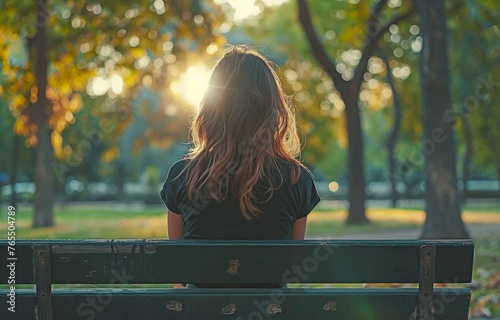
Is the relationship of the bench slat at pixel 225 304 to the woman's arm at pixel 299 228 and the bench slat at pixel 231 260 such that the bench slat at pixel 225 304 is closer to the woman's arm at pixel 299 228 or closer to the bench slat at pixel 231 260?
the bench slat at pixel 231 260

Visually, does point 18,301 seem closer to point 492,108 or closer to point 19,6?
point 19,6

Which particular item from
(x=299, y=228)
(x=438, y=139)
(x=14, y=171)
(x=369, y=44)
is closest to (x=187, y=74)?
(x=369, y=44)

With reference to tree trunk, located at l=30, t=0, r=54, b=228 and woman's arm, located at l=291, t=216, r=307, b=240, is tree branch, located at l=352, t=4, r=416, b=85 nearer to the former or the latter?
tree trunk, located at l=30, t=0, r=54, b=228

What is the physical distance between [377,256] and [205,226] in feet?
2.41

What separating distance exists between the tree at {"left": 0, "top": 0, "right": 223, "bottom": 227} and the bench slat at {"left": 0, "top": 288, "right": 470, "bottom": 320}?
15610mm

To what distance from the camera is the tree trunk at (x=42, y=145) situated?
2234 centimetres

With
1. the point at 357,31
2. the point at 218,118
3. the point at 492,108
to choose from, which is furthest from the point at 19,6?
the point at 492,108

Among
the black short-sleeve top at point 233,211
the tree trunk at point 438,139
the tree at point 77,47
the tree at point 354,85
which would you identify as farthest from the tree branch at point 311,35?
the black short-sleeve top at point 233,211

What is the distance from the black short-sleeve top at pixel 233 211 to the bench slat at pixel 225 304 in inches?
12.2

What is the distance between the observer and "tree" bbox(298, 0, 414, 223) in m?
21.3

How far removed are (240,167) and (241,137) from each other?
15cm

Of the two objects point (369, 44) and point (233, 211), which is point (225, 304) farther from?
point (369, 44)

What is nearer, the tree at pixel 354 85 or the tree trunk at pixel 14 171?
the tree at pixel 354 85

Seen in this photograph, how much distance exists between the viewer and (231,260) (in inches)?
139
